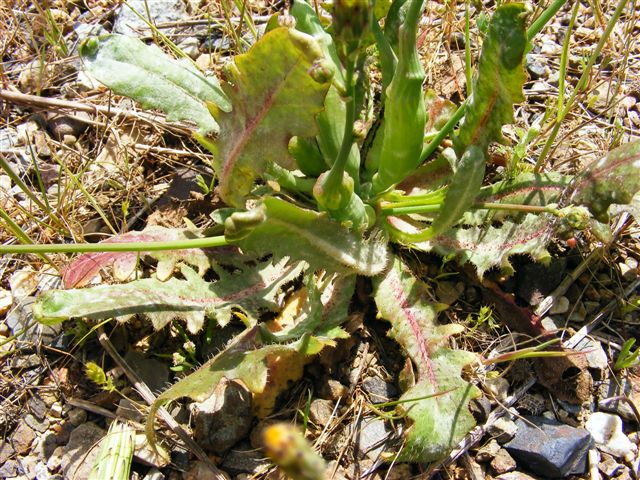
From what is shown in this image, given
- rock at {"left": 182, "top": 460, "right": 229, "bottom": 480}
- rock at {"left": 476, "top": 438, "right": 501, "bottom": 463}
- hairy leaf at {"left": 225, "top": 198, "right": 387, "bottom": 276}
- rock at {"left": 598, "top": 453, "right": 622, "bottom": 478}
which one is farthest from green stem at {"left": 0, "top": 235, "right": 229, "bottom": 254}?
rock at {"left": 598, "top": 453, "right": 622, "bottom": 478}

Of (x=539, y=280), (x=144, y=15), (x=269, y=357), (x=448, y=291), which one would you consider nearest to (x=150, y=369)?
(x=269, y=357)

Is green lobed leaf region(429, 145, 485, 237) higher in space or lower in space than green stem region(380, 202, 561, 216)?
higher

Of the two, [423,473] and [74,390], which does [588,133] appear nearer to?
[423,473]

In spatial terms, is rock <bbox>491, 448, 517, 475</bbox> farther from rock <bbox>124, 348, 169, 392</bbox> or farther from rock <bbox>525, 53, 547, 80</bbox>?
rock <bbox>525, 53, 547, 80</bbox>

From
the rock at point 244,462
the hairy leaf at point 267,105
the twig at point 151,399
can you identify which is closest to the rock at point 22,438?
the twig at point 151,399

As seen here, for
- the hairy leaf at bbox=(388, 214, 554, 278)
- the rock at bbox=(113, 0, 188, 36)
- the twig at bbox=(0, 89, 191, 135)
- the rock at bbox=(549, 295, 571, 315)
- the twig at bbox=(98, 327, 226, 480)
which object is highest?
the rock at bbox=(113, 0, 188, 36)

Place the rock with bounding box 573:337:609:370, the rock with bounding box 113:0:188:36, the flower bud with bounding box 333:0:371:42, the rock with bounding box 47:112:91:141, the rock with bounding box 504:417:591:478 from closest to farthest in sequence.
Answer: the flower bud with bounding box 333:0:371:42
the rock with bounding box 504:417:591:478
the rock with bounding box 573:337:609:370
the rock with bounding box 47:112:91:141
the rock with bounding box 113:0:188:36
